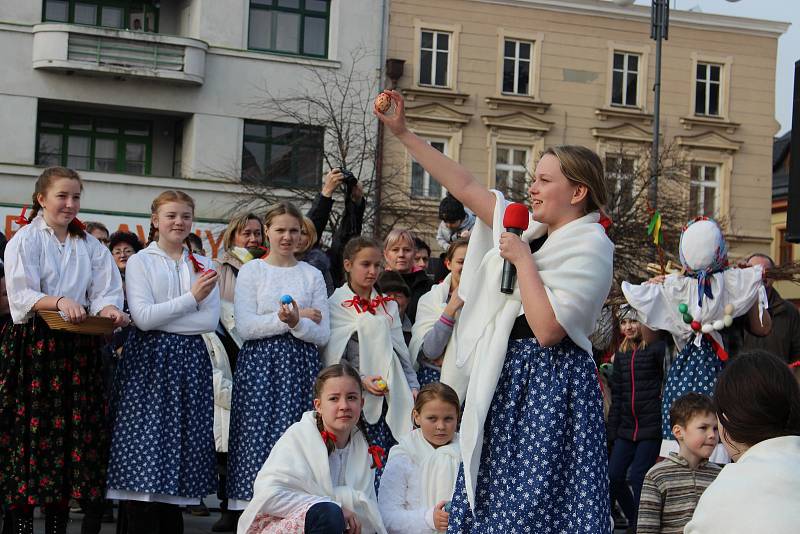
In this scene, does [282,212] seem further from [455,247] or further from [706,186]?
[706,186]

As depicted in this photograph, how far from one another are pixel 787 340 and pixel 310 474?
4.42m

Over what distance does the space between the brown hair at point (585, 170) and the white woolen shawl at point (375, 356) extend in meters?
3.54

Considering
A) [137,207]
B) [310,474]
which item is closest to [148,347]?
[310,474]

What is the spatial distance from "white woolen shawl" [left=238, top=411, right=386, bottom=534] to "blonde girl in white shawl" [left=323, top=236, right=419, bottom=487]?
168cm

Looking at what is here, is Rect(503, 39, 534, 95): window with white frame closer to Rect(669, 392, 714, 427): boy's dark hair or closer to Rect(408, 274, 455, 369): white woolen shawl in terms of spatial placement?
Rect(408, 274, 455, 369): white woolen shawl

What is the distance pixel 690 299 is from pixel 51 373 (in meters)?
3.97

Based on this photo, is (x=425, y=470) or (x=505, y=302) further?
(x=425, y=470)

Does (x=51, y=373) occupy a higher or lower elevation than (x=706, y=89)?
lower

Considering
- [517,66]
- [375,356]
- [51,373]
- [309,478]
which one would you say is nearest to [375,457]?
[309,478]

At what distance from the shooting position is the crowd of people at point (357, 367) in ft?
15.3

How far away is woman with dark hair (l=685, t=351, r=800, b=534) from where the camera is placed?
3273 mm

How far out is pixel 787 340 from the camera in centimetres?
912

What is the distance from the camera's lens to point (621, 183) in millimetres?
29516

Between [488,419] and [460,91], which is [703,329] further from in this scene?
[460,91]
